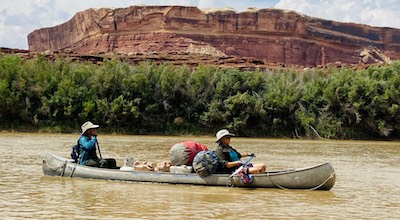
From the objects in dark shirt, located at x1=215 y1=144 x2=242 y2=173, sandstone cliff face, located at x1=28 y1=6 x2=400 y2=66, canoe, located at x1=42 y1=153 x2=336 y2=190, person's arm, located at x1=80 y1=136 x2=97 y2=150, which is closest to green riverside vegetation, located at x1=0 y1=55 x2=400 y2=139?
person's arm, located at x1=80 y1=136 x2=97 y2=150

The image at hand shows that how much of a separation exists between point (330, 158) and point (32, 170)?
10.7 metres

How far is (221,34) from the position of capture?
7981 centimetres

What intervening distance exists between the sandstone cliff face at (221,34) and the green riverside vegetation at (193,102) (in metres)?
35.1

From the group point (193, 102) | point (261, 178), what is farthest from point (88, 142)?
point (193, 102)

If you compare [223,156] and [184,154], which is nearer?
[223,156]

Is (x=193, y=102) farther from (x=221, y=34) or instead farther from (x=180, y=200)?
(x=221, y=34)

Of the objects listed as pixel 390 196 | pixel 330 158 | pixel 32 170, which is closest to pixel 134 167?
pixel 32 170

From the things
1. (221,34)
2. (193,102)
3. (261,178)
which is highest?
(221,34)

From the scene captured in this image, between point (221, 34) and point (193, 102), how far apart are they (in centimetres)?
4288

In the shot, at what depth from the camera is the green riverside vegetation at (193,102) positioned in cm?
3616

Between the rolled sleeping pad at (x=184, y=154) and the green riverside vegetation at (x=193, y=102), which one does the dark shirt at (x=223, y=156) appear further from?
the green riverside vegetation at (x=193, y=102)

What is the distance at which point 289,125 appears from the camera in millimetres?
37625

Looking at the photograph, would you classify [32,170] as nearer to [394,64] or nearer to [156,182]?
[156,182]

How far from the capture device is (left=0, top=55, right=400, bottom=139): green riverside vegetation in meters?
36.2
